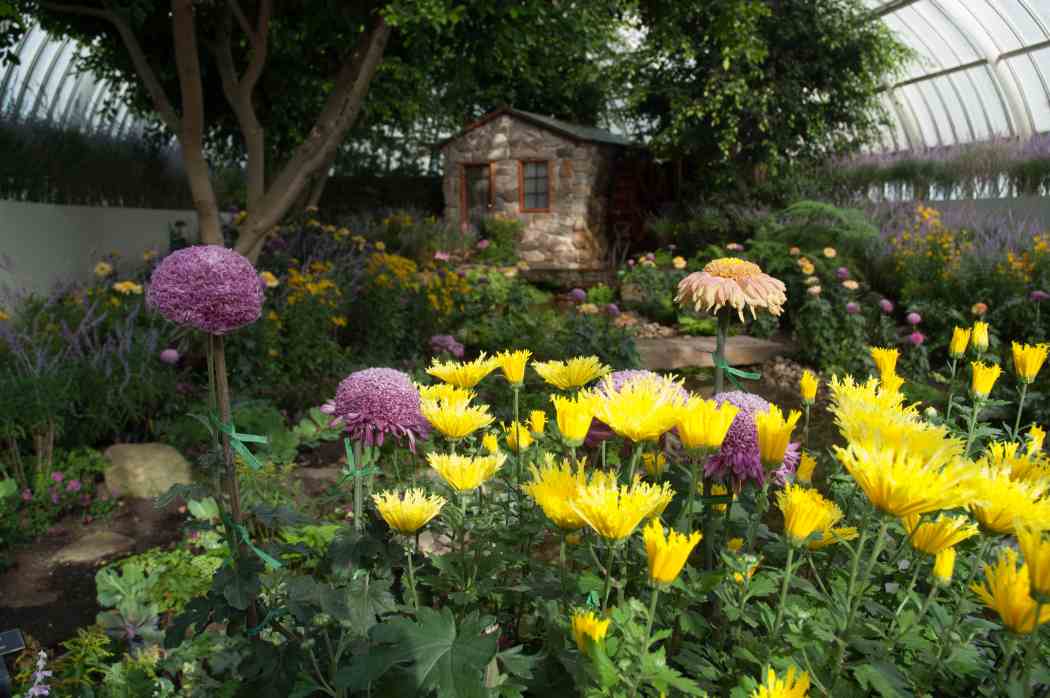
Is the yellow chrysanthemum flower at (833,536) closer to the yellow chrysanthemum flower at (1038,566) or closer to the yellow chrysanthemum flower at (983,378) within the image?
the yellow chrysanthemum flower at (1038,566)

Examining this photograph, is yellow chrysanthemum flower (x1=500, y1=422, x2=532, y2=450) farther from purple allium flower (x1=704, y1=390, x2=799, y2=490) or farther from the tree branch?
the tree branch

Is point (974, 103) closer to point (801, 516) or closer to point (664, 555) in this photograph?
point (801, 516)

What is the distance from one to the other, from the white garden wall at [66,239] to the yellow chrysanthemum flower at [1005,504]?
17.9ft

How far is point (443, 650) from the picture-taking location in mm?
→ 895

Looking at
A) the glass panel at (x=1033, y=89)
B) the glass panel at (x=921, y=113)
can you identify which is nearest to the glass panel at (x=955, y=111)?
the glass panel at (x=921, y=113)

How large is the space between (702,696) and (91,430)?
12.8 feet

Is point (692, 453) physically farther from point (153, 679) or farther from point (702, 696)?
point (153, 679)

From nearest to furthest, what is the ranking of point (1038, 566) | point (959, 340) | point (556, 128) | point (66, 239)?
point (1038, 566)
point (959, 340)
point (66, 239)
point (556, 128)

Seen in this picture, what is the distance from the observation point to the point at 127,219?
23.4 ft

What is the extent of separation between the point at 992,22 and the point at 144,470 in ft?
40.7

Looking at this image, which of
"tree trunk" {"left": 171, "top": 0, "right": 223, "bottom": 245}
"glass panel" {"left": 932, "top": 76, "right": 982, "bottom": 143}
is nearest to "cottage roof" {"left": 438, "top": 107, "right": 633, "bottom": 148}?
"glass panel" {"left": 932, "top": 76, "right": 982, "bottom": 143}

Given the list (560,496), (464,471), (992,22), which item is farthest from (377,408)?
(992,22)

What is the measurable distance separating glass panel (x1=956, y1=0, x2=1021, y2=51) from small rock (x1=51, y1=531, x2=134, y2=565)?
40.6ft

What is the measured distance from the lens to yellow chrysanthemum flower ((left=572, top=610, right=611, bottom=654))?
2.62ft
